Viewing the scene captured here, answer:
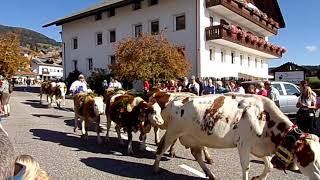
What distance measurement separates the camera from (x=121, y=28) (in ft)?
129

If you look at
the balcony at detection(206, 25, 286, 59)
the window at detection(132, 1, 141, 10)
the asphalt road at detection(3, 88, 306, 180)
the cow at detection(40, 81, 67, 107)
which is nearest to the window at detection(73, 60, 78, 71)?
the window at detection(132, 1, 141, 10)

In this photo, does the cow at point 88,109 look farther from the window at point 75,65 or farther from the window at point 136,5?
the window at point 75,65

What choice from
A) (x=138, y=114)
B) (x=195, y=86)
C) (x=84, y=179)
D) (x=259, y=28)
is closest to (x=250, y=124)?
(x=84, y=179)

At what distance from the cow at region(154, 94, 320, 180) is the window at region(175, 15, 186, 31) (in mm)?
25818

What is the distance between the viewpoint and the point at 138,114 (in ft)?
33.5

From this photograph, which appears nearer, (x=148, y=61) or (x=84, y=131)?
(x=84, y=131)

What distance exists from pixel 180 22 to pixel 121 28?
8.09m

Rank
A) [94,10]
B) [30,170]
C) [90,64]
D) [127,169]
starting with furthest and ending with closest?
[90,64]
[94,10]
[127,169]
[30,170]

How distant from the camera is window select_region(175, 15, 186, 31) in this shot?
33125mm

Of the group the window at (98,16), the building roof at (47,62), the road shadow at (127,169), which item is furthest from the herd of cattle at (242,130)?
the building roof at (47,62)

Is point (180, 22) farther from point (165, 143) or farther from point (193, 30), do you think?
point (165, 143)

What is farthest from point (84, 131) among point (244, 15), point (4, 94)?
point (244, 15)

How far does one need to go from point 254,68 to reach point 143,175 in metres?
39.3

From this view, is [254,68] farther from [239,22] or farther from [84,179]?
[84,179]
